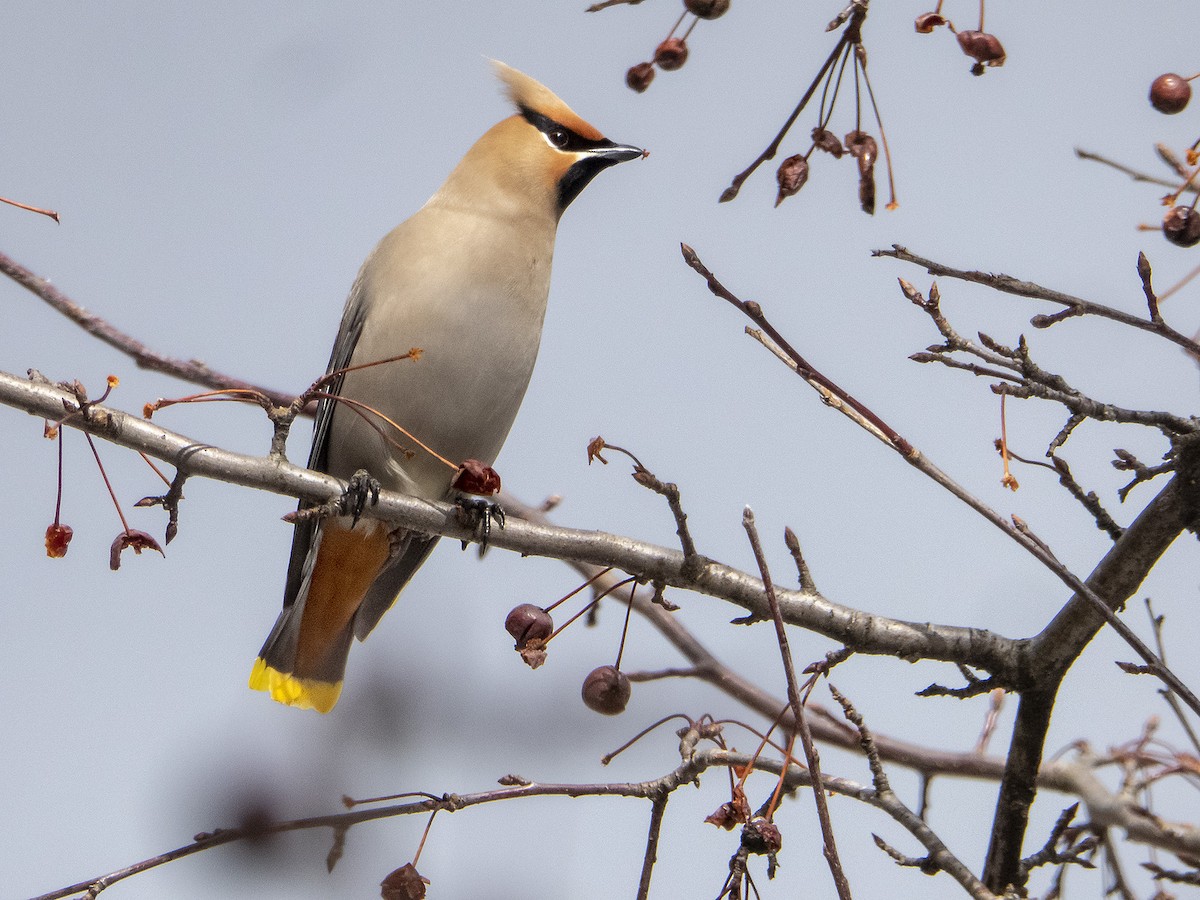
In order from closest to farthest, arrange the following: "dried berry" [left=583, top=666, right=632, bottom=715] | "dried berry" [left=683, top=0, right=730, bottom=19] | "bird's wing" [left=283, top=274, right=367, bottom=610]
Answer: "dried berry" [left=683, top=0, right=730, bottom=19] < "dried berry" [left=583, top=666, right=632, bottom=715] < "bird's wing" [left=283, top=274, right=367, bottom=610]

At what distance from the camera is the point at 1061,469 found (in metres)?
2.39

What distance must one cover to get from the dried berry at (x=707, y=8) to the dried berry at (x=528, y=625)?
1096 millimetres

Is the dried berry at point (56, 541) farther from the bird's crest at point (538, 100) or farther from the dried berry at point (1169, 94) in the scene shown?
the bird's crest at point (538, 100)

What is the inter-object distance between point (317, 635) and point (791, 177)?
2422 mm

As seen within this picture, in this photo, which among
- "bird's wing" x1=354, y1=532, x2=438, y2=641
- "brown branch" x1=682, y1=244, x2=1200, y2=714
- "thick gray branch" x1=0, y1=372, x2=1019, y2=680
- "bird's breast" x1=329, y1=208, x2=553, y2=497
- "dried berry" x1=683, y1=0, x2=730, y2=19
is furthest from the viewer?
"bird's wing" x1=354, y1=532, x2=438, y2=641

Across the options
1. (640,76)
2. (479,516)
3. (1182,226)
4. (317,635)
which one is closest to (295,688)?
(317,635)

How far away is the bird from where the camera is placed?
12.4 ft

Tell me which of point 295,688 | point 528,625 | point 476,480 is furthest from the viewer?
point 295,688

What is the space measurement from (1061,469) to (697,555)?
0.65 m

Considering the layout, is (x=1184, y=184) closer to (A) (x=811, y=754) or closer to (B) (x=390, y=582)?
(A) (x=811, y=754)

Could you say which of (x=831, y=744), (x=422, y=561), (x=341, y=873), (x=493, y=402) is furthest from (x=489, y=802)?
(x=422, y=561)

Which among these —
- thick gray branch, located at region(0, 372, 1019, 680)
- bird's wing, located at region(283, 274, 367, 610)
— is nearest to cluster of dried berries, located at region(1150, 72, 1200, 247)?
thick gray branch, located at region(0, 372, 1019, 680)

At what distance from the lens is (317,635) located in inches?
170

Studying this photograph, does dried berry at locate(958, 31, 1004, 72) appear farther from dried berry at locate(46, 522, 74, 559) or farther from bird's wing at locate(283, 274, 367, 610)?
bird's wing at locate(283, 274, 367, 610)
